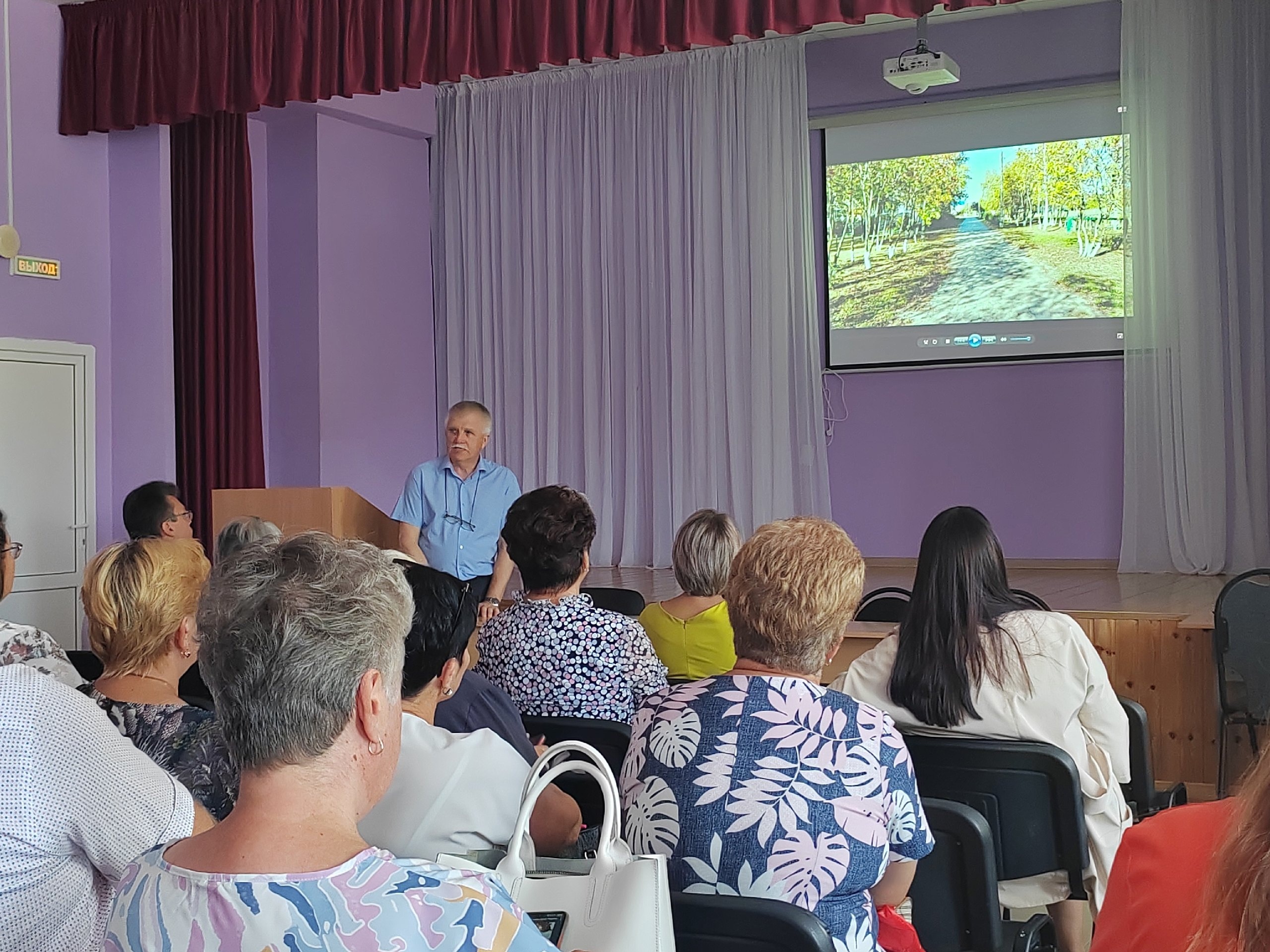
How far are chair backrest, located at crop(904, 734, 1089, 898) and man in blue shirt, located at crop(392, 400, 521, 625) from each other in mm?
3322

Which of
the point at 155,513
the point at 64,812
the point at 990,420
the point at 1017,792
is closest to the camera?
the point at 64,812

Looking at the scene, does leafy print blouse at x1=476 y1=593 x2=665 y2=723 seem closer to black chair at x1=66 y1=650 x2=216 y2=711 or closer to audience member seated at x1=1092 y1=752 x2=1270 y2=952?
black chair at x1=66 y1=650 x2=216 y2=711

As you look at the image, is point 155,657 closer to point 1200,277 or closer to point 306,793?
point 306,793

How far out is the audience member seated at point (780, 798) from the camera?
5.75ft

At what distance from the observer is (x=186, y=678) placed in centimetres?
332

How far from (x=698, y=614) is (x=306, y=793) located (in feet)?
7.32

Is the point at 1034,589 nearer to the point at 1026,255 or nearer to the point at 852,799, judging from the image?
the point at 1026,255

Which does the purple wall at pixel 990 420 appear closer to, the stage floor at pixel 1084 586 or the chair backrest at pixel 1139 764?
the stage floor at pixel 1084 586

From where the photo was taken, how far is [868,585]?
7.36 m

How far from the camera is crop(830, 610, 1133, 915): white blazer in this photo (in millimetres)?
2584

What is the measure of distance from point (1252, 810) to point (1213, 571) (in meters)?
7.20

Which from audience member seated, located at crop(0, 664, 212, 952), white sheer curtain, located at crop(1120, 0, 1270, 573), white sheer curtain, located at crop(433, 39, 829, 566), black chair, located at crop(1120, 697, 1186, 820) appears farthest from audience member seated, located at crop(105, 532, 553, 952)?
white sheer curtain, located at crop(433, 39, 829, 566)

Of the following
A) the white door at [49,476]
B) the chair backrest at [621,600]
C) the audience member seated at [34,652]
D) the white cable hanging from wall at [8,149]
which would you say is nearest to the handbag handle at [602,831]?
the audience member seated at [34,652]

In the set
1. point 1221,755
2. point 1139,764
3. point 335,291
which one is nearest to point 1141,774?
point 1139,764
